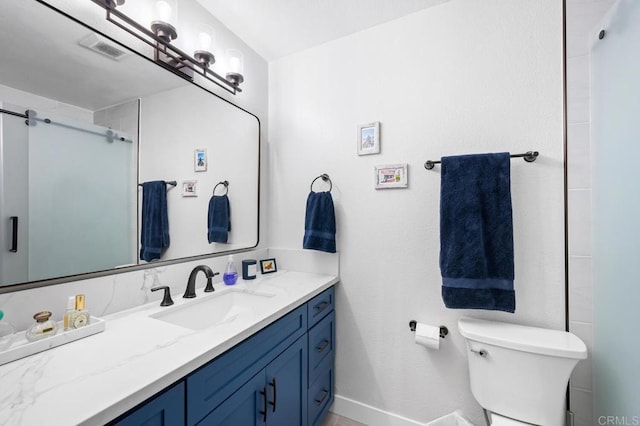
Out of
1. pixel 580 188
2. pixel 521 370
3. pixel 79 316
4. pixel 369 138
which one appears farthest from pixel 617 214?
pixel 79 316

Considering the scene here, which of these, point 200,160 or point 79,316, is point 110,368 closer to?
point 79,316

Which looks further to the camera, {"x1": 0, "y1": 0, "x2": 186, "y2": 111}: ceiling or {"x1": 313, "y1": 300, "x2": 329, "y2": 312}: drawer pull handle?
{"x1": 313, "y1": 300, "x2": 329, "y2": 312}: drawer pull handle

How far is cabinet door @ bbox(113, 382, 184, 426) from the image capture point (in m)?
0.60

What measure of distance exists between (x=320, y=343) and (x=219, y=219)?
0.95 metres

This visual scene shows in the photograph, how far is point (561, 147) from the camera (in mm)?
1188

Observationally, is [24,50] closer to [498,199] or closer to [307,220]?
[307,220]

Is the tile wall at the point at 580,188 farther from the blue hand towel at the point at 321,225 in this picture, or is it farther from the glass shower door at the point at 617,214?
the blue hand towel at the point at 321,225

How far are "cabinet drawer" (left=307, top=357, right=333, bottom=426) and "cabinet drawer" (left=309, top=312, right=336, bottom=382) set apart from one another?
58 millimetres

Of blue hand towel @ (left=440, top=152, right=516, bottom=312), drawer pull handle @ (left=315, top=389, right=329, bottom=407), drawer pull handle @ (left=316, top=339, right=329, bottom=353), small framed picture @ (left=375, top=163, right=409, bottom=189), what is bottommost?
drawer pull handle @ (left=315, top=389, right=329, bottom=407)

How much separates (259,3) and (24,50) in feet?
3.49

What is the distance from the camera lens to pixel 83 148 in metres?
0.98

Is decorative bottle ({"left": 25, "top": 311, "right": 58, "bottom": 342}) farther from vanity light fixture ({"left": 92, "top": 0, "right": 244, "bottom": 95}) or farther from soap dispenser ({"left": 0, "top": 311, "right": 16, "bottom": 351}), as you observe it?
vanity light fixture ({"left": 92, "top": 0, "right": 244, "bottom": 95})

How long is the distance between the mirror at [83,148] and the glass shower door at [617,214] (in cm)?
184

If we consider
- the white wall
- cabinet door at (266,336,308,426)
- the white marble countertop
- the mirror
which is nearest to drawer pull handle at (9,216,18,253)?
the mirror
